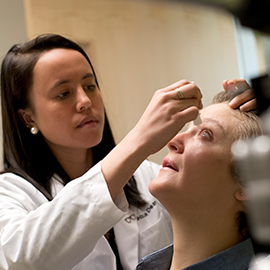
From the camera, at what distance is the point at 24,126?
4.21ft

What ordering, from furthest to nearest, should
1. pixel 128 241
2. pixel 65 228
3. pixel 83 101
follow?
pixel 128 241 < pixel 83 101 < pixel 65 228

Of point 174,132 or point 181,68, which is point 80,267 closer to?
point 174,132

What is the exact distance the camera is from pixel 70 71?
113 cm

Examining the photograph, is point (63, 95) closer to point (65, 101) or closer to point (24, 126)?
point (65, 101)

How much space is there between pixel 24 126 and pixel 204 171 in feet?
2.32

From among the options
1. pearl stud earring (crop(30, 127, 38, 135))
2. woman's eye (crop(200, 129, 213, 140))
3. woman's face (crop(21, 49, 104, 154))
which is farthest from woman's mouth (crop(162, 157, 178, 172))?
pearl stud earring (crop(30, 127, 38, 135))

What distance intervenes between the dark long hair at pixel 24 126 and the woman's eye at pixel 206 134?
470 mm

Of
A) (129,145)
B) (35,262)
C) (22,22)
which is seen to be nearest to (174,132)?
(129,145)

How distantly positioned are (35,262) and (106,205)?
212 mm

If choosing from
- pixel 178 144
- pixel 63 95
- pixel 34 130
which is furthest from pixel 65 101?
pixel 178 144

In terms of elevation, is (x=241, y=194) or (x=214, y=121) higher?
(x=214, y=121)

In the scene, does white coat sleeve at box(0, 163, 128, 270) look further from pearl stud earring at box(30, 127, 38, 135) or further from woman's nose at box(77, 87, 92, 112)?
pearl stud earring at box(30, 127, 38, 135)

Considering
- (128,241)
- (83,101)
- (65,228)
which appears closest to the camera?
(65,228)

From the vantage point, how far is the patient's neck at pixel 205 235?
35.1 inches
